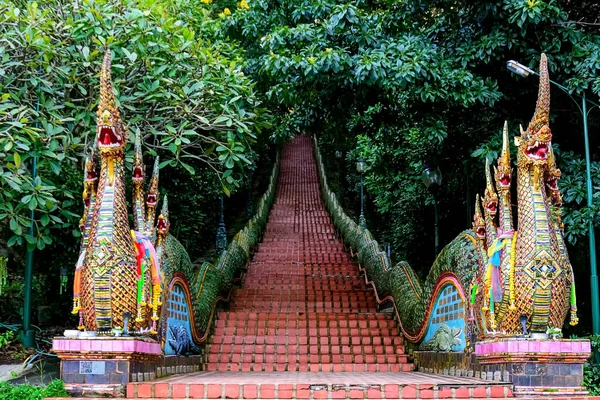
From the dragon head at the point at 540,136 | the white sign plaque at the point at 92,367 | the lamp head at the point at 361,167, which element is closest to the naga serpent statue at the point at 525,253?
the dragon head at the point at 540,136

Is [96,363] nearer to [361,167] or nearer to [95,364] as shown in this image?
[95,364]

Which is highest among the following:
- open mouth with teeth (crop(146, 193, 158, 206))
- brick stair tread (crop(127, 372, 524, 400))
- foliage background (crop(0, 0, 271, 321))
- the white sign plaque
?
foliage background (crop(0, 0, 271, 321))

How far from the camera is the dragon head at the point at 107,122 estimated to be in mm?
6484

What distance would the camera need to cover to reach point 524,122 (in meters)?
10.7

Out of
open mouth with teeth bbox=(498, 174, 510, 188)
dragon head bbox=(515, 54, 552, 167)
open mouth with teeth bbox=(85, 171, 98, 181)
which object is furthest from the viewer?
open mouth with teeth bbox=(498, 174, 510, 188)

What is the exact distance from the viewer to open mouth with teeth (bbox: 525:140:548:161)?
6770 millimetres

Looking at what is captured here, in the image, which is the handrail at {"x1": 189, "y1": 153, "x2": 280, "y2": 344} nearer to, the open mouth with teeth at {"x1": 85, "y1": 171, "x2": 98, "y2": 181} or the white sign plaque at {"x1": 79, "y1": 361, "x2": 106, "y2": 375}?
the open mouth with teeth at {"x1": 85, "y1": 171, "x2": 98, "y2": 181}

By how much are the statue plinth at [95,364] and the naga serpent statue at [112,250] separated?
0.70 ft

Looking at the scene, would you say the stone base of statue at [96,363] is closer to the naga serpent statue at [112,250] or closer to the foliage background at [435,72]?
the naga serpent statue at [112,250]

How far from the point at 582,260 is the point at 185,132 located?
25.7 feet

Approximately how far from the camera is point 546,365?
6.34m

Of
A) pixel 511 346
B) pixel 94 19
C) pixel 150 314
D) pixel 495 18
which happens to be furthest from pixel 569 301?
pixel 94 19

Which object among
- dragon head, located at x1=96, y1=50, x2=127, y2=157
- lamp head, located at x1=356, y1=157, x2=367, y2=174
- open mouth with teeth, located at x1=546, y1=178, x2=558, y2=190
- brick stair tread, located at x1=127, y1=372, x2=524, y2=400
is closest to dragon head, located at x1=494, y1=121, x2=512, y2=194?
open mouth with teeth, located at x1=546, y1=178, x2=558, y2=190

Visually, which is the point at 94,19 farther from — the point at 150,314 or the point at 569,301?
the point at 569,301
